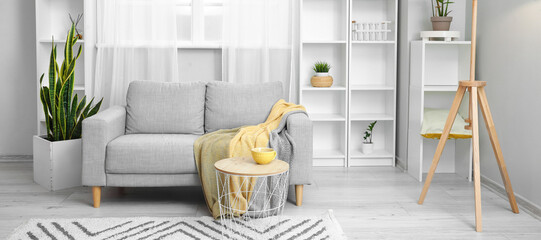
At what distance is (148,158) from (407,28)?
95.4 inches

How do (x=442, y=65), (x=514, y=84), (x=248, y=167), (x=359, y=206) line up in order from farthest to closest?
(x=442, y=65) < (x=514, y=84) < (x=359, y=206) < (x=248, y=167)

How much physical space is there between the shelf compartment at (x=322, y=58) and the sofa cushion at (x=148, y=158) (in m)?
1.87

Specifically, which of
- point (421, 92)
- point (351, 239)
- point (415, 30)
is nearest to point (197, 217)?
point (351, 239)

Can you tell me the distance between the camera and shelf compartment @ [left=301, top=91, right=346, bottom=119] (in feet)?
16.6

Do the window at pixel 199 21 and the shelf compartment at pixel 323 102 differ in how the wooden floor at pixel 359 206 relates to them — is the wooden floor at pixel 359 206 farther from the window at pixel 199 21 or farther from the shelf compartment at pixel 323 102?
the window at pixel 199 21

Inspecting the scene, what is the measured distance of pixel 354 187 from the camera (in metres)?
4.10

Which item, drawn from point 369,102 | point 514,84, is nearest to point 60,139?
point 369,102

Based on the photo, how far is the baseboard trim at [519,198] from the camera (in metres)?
3.37

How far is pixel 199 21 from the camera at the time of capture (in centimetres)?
480

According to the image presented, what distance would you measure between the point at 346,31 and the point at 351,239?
2275 mm

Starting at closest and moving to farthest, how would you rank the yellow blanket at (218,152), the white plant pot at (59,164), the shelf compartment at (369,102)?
the yellow blanket at (218,152)
the white plant pot at (59,164)
the shelf compartment at (369,102)

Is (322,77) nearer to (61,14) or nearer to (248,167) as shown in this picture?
(248,167)

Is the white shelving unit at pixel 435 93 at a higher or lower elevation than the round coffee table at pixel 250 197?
higher

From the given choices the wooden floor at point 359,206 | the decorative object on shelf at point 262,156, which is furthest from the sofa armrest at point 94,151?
the decorative object on shelf at point 262,156
